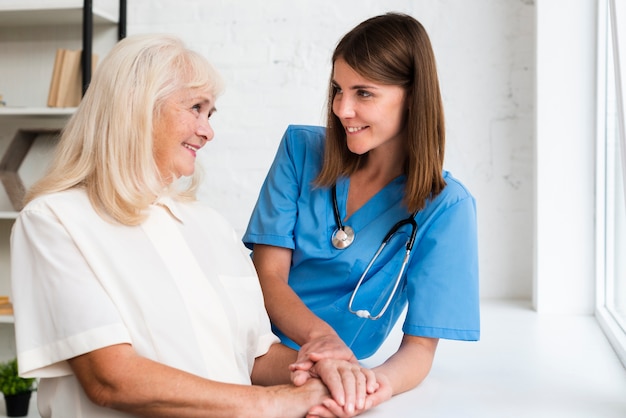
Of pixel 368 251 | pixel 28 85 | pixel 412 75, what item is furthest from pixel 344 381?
pixel 28 85

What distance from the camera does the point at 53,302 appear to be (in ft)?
3.57

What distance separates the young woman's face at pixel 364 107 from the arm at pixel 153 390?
65 centimetres

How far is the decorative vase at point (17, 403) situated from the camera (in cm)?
280

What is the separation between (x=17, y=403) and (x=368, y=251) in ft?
5.82

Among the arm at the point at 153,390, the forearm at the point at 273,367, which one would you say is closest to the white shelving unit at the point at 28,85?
the forearm at the point at 273,367

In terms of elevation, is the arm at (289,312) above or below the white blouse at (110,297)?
below

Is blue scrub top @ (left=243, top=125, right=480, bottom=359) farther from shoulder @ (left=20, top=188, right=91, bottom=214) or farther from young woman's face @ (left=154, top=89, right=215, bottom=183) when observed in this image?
shoulder @ (left=20, top=188, right=91, bottom=214)

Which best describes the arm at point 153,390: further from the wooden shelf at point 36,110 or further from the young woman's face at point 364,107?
the wooden shelf at point 36,110

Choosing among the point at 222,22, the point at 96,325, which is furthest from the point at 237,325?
the point at 222,22

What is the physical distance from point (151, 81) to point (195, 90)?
0.11 m

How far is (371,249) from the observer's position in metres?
1.66

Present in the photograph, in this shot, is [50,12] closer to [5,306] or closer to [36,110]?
[36,110]

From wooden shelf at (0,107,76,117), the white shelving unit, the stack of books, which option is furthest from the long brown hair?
the stack of books

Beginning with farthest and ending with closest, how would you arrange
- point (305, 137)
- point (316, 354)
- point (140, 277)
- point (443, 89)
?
point (443, 89), point (305, 137), point (316, 354), point (140, 277)
